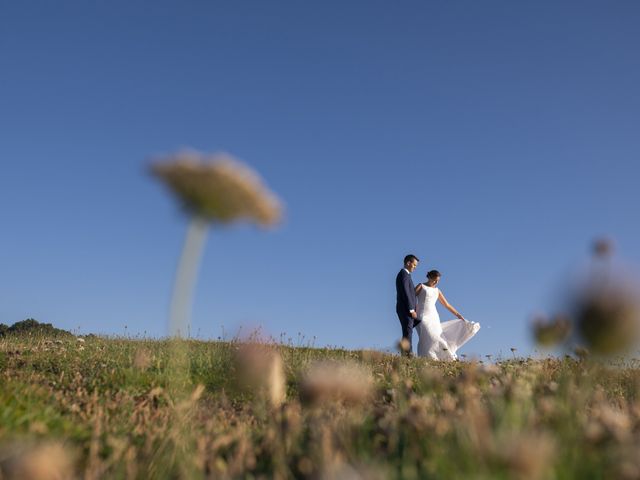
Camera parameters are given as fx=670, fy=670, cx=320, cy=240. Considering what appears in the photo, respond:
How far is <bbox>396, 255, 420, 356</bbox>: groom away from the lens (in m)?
16.2

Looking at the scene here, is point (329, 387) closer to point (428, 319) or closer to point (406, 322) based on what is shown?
point (406, 322)

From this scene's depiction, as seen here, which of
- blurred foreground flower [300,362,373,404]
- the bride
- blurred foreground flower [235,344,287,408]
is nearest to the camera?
blurred foreground flower [300,362,373,404]

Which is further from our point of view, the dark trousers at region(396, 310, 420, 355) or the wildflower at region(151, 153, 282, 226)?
the dark trousers at region(396, 310, 420, 355)

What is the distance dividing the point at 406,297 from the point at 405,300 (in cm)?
10

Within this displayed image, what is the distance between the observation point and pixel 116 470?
3.96 metres

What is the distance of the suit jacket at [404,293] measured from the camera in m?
16.2

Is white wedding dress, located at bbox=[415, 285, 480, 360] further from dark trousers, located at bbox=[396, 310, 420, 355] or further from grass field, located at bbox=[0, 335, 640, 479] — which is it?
grass field, located at bbox=[0, 335, 640, 479]

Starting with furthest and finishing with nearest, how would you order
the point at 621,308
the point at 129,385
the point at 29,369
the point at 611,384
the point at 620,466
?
the point at 611,384 → the point at 29,369 → the point at 129,385 → the point at 621,308 → the point at 620,466

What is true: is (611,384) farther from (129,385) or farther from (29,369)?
(29,369)

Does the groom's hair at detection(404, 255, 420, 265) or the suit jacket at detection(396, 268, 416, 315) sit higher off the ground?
the groom's hair at detection(404, 255, 420, 265)

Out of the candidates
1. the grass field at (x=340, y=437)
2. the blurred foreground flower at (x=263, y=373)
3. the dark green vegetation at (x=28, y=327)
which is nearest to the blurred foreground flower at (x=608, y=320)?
the grass field at (x=340, y=437)

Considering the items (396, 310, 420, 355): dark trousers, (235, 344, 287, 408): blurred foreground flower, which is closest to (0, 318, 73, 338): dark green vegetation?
(396, 310, 420, 355): dark trousers

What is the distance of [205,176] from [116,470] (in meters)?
1.92

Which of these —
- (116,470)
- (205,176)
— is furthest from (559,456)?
(116,470)
